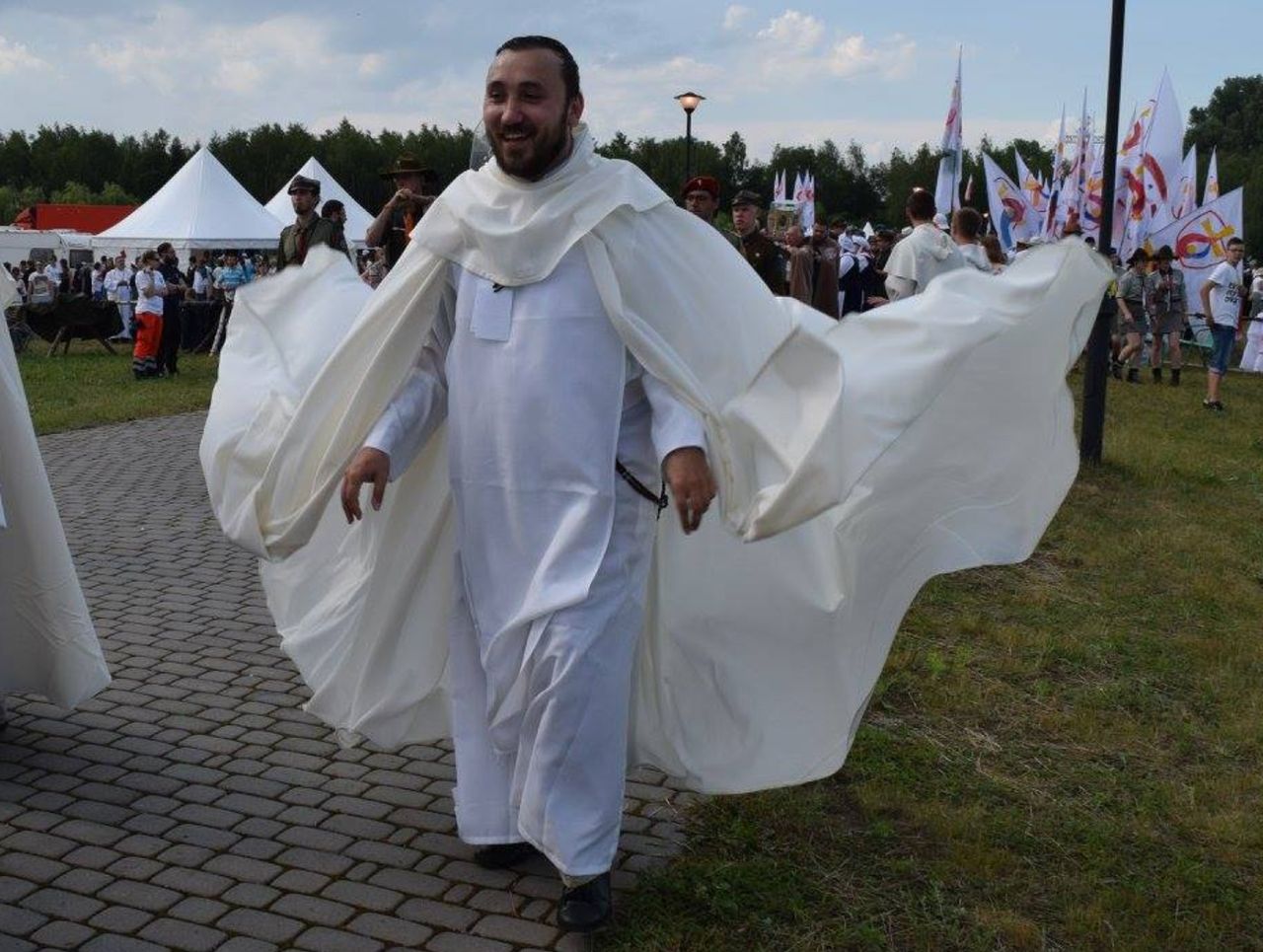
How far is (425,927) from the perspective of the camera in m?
3.48

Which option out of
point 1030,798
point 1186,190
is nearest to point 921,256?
point 1030,798

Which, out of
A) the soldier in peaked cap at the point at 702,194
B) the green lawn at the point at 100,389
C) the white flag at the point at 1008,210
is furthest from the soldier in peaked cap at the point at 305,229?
the white flag at the point at 1008,210

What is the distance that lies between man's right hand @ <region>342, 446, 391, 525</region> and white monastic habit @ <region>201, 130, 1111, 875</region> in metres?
0.06

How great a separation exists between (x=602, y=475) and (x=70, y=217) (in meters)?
52.7

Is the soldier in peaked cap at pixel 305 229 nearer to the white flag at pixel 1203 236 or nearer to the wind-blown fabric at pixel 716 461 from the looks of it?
the wind-blown fabric at pixel 716 461

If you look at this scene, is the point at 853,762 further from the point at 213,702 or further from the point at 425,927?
the point at 213,702

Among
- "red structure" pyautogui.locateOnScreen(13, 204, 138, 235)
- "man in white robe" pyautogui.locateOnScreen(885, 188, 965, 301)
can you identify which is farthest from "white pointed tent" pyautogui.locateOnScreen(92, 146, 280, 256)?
"red structure" pyautogui.locateOnScreen(13, 204, 138, 235)

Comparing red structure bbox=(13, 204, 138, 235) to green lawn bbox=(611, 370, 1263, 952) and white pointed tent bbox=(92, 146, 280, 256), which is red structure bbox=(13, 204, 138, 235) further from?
green lawn bbox=(611, 370, 1263, 952)

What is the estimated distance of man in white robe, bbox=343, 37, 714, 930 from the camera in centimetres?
335

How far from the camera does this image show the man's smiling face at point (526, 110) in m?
3.35

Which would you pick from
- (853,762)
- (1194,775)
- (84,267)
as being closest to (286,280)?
(853,762)

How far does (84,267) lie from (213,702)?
28.6 metres

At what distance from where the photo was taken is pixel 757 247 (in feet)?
36.8

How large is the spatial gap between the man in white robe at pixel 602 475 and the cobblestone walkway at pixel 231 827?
283 mm
